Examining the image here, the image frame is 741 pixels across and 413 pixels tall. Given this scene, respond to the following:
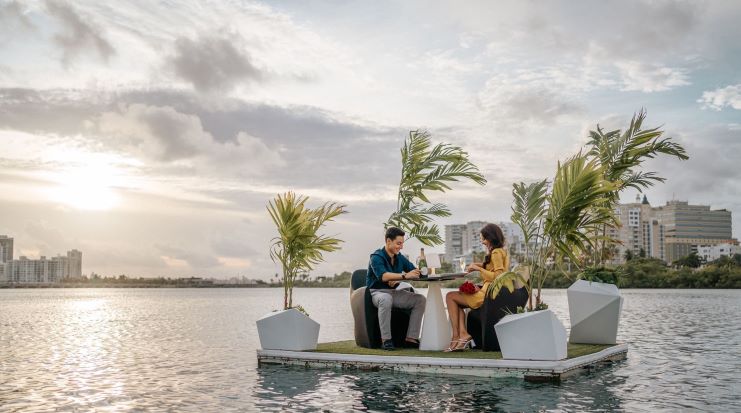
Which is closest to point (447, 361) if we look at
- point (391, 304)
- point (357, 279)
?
point (391, 304)

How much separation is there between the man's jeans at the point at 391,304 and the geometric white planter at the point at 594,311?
2749mm

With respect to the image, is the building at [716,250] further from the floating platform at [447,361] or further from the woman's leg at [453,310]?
the woman's leg at [453,310]

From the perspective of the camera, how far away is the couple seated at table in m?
8.95

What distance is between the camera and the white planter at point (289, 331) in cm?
1054

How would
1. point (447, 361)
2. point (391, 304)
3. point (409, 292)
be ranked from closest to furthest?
1. point (447, 361)
2. point (391, 304)
3. point (409, 292)

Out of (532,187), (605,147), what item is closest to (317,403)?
(532,187)

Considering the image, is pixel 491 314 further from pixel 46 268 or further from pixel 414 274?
pixel 46 268

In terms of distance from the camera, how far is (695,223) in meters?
194

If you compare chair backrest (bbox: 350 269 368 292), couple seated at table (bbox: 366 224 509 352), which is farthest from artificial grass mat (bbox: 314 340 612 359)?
chair backrest (bbox: 350 269 368 292)

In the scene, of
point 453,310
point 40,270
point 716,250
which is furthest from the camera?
point 40,270

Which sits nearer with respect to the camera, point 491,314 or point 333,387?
point 333,387

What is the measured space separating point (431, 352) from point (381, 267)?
1.33 metres

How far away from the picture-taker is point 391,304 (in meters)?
9.82

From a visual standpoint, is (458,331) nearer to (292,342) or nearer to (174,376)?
(292,342)
